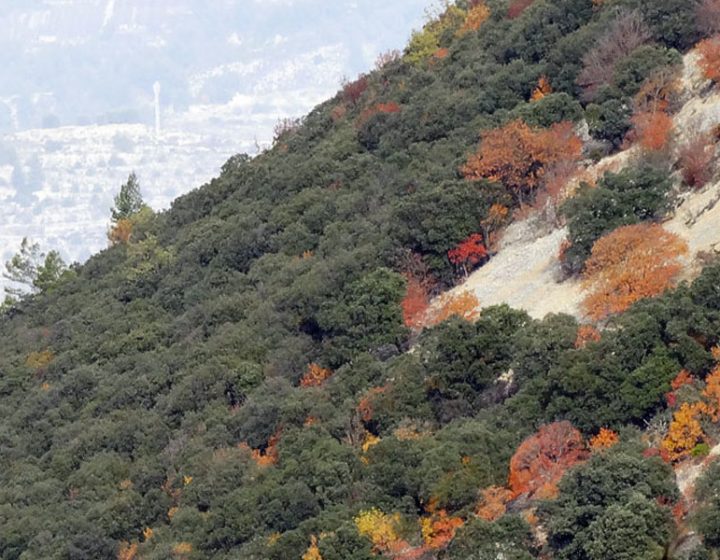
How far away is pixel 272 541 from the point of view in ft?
122

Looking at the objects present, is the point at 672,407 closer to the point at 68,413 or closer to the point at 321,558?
the point at 321,558

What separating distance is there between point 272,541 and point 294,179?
104 feet

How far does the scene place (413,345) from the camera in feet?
156

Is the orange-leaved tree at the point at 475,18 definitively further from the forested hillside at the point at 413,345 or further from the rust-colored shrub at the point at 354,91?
the rust-colored shrub at the point at 354,91

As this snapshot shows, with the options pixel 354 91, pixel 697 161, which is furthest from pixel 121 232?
pixel 697 161

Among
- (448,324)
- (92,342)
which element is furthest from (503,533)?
(92,342)

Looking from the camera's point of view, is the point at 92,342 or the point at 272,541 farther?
the point at 92,342

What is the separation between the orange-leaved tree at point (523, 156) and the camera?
5247cm

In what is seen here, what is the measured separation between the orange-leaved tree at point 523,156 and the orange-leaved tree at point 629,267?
9.02 meters

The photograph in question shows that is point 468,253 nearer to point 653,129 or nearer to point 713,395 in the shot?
point 653,129

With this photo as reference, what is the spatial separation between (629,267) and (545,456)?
8451 mm

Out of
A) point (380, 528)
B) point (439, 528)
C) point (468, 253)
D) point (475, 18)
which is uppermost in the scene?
point (475, 18)

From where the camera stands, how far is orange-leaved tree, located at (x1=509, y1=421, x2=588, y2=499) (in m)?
34.8

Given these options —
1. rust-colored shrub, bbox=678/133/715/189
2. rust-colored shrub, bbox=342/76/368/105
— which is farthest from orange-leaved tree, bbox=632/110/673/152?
rust-colored shrub, bbox=342/76/368/105
